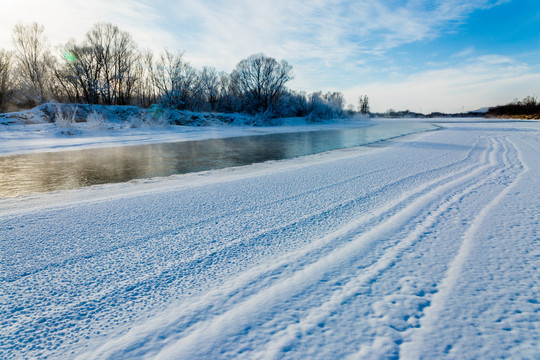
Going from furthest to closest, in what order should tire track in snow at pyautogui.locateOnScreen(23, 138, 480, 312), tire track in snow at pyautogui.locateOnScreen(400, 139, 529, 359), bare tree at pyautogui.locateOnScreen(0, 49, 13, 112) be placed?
1. bare tree at pyautogui.locateOnScreen(0, 49, 13, 112)
2. tire track in snow at pyautogui.locateOnScreen(23, 138, 480, 312)
3. tire track in snow at pyautogui.locateOnScreen(400, 139, 529, 359)

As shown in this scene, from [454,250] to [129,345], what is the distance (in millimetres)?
2676

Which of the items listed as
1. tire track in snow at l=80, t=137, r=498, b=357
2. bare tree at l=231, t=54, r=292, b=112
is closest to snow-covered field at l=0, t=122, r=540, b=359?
tire track in snow at l=80, t=137, r=498, b=357

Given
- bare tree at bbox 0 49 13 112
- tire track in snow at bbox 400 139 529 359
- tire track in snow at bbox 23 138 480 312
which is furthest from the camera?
bare tree at bbox 0 49 13 112

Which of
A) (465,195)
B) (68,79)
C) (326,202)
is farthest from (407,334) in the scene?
(68,79)

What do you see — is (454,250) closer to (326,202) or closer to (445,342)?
(445,342)

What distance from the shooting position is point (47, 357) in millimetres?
1392

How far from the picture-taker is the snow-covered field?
4.84 ft

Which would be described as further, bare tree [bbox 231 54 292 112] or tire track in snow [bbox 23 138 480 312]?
bare tree [bbox 231 54 292 112]

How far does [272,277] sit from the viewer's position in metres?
2.07

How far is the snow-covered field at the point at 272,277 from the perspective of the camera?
1.47m

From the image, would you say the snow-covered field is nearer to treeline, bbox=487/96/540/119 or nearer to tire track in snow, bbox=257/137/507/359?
tire track in snow, bbox=257/137/507/359

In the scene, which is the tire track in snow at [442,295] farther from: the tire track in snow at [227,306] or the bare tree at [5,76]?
the bare tree at [5,76]

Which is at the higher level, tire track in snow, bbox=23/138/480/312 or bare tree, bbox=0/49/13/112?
bare tree, bbox=0/49/13/112

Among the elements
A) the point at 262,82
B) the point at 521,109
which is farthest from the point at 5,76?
the point at 521,109
